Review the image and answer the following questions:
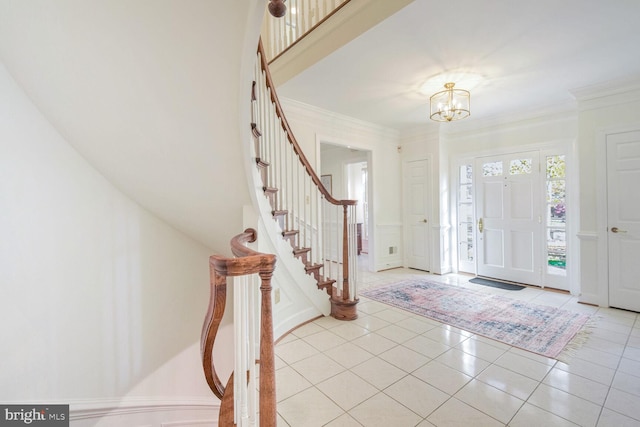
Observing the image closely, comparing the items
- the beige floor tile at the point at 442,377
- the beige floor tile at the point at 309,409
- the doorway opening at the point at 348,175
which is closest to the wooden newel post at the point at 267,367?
the beige floor tile at the point at 309,409

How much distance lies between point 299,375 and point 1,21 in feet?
8.88

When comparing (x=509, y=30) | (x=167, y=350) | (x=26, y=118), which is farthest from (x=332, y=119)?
(x=167, y=350)

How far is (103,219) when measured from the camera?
2.56m

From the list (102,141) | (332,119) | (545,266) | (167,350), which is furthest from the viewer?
(332,119)

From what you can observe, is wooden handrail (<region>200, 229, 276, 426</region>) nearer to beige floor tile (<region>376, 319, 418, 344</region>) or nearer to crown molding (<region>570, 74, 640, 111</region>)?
beige floor tile (<region>376, 319, 418, 344</region>)

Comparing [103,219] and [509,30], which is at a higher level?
[509,30]

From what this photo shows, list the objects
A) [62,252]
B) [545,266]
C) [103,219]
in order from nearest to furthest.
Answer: [62,252] → [103,219] → [545,266]

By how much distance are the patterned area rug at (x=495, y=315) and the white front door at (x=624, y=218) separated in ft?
1.98

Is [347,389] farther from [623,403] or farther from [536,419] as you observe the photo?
[623,403]

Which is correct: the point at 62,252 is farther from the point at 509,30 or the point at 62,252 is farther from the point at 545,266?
the point at 545,266

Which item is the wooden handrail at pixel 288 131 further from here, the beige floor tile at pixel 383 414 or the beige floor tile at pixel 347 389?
the beige floor tile at pixel 383 414

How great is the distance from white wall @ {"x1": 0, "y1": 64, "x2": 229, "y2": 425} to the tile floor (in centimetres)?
158

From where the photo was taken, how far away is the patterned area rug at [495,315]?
238cm

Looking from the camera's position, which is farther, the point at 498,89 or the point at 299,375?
the point at 498,89
